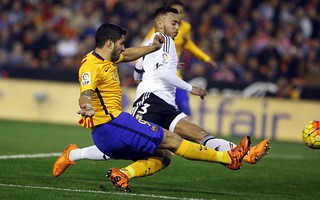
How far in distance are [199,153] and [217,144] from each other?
1.06m

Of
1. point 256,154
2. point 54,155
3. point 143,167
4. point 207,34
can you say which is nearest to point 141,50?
point 143,167

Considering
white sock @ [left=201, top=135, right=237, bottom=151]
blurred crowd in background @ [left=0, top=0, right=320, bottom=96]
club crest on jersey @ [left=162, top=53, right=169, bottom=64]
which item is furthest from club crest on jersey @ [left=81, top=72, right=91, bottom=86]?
blurred crowd in background @ [left=0, top=0, right=320, bottom=96]

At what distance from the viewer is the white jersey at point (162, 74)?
1082 centimetres

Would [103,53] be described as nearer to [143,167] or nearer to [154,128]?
[154,128]

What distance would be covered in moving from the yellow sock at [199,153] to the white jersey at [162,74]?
1300 millimetres

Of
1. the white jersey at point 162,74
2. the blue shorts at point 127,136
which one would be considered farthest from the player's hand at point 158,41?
the blue shorts at point 127,136

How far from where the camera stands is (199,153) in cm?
963

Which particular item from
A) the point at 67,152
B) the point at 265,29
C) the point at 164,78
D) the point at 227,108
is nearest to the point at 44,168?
the point at 67,152

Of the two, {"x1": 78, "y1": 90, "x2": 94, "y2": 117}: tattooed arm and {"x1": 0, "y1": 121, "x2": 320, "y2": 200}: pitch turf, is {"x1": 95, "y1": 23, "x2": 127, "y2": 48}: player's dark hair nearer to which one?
{"x1": 78, "y1": 90, "x2": 94, "y2": 117}: tattooed arm

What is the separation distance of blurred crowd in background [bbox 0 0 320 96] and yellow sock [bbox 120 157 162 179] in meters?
11.0

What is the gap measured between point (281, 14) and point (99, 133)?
1437cm

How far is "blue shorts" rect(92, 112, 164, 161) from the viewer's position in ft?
30.6

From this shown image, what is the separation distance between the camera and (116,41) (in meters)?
9.58

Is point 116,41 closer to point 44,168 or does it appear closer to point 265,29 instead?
point 44,168
